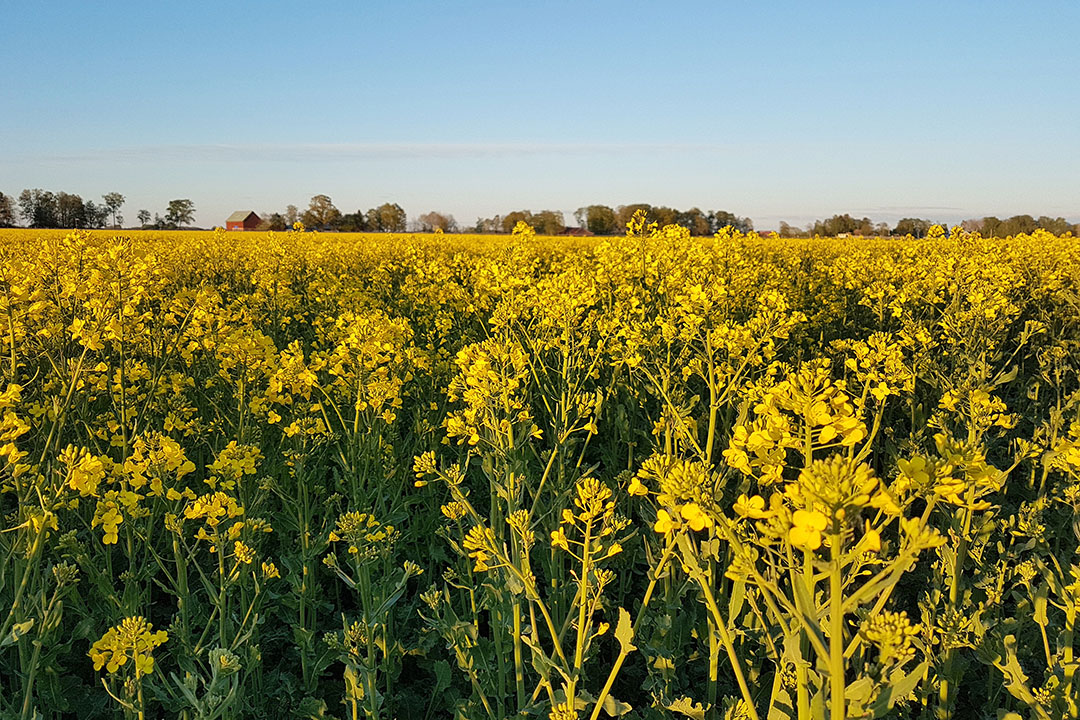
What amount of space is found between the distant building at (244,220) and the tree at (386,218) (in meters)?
15.3

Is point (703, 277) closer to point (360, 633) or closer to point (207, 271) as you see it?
point (360, 633)

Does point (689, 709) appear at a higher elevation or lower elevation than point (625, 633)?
lower

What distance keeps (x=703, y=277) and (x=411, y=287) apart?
134 inches

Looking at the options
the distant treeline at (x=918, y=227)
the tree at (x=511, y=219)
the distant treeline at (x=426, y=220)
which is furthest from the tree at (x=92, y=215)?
the distant treeline at (x=918, y=227)

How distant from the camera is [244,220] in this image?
175ft

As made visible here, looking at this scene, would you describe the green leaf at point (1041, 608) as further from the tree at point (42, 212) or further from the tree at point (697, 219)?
the tree at point (42, 212)

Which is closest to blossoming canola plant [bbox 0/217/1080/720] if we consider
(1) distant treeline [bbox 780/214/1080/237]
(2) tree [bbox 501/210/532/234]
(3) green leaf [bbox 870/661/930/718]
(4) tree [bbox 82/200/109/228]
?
(3) green leaf [bbox 870/661/930/718]

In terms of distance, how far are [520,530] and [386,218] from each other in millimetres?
40266

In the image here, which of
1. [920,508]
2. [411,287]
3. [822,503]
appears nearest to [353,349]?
[822,503]

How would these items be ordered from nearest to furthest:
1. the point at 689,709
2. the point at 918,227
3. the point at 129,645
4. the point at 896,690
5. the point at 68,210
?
1. the point at 896,690
2. the point at 689,709
3. the point at 129,645
4. the point at 918,227
5. the point at 68,210

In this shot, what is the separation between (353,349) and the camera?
3166 mm

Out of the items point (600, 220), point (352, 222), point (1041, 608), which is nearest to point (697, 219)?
point (600, 220)

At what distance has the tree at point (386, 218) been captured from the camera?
130ft

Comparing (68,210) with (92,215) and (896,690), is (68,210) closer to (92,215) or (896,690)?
(92,215)
